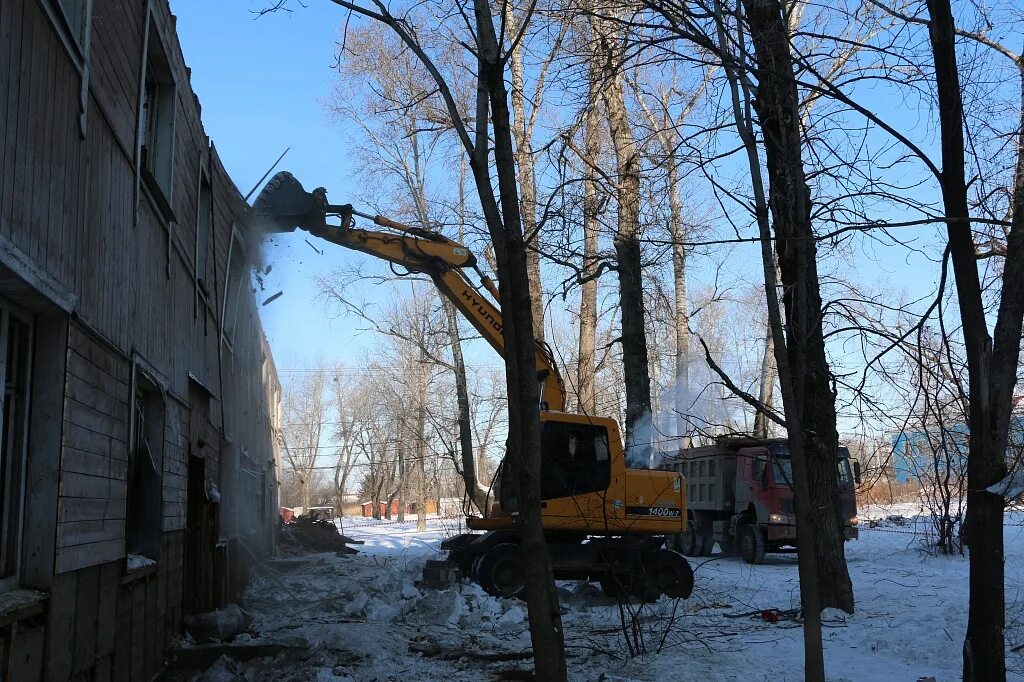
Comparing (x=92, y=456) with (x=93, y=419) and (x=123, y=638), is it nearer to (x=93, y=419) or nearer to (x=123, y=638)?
(x=93, y=419)

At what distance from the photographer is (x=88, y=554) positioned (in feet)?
17.5

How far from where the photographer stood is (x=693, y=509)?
23625 millimetres

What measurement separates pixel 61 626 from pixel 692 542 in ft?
66.1

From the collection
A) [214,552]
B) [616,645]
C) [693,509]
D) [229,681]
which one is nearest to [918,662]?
[616,645]

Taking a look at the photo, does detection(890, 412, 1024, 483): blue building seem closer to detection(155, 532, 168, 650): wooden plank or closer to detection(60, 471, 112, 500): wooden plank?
detection(60, 471, 112, 500): wooden plank

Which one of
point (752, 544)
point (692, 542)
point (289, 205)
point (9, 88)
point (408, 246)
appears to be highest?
point (289, 205)

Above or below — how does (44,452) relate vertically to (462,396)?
below

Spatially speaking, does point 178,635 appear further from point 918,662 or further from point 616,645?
point 918,662

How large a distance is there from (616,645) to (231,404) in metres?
7.30

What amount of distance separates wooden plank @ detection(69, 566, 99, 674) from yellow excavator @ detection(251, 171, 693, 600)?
7.81 meters

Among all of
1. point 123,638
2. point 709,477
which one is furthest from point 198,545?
point 709,477

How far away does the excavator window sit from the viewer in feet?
42.8

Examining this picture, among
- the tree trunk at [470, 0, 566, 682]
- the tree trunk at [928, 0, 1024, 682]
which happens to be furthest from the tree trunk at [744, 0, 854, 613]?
the tree trunk at [470, 0, 566, 682]

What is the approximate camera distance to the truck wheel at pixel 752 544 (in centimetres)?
2031
